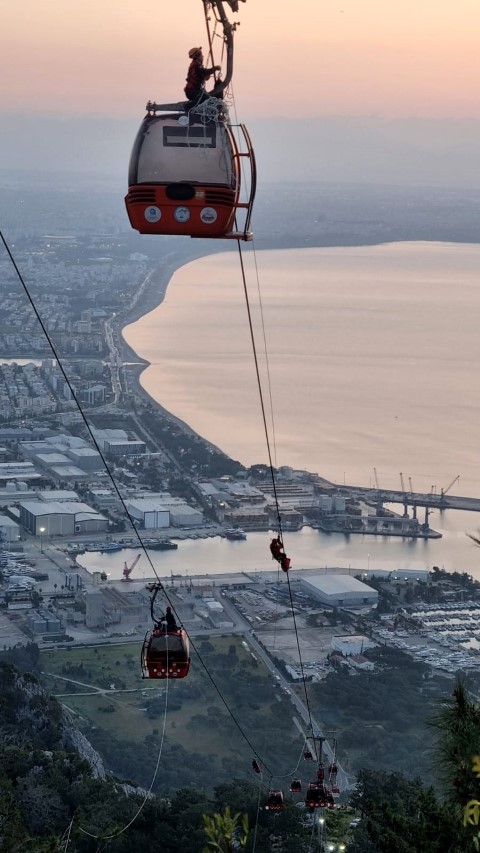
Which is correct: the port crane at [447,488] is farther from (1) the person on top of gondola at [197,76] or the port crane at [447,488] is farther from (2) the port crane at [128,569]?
(1) the person on top of gondola at [197,76]

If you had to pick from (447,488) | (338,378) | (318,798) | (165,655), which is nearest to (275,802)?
(318,798)

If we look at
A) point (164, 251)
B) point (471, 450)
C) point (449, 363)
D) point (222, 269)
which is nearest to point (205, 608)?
point (471, 450)

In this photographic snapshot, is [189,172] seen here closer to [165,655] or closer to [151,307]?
[165,655]

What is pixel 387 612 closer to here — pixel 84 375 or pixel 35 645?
pixel 35 645

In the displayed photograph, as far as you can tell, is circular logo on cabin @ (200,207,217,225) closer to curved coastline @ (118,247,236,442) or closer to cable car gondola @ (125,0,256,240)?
cable car gondola @ (125,0,256,240)

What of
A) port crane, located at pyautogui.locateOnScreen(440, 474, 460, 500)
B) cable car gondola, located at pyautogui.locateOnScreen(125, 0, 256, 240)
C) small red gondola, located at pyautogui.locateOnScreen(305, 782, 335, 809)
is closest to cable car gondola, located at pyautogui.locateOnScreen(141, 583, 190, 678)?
small red gondola, located at pyautogui.locateOnScreen(305, 782, 335, 809)

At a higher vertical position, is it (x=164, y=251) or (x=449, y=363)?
(x=164, y=251)
